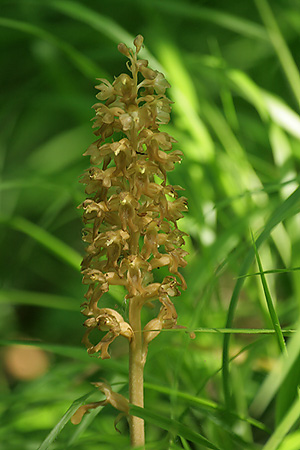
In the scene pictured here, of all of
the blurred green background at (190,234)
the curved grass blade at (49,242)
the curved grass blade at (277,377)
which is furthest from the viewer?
the curved grass blade at (49,242)

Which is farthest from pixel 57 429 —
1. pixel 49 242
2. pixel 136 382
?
pixel 49 242


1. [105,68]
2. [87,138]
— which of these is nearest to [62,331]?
[87,138]

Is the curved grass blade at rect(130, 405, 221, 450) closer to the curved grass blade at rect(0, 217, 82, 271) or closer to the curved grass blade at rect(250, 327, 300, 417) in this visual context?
the curved grass blade at rect(250, 327, 300, 417)

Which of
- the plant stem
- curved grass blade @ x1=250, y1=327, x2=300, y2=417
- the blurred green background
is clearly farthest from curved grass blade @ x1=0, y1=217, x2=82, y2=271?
the plant stem

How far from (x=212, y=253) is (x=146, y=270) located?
0.29 m

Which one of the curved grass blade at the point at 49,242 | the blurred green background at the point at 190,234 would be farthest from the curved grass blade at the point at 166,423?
the curved grass blade at the point at 49,242

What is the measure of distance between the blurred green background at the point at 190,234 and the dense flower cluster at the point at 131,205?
0.09 metres

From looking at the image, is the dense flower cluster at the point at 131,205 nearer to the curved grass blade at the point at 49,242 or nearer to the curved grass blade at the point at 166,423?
the curved grass blade at the point at 166,423

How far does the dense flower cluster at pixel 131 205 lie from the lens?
0.57 metres

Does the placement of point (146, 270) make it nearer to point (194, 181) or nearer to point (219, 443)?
point (219, 443)

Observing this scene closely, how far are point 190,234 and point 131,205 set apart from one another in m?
0.82

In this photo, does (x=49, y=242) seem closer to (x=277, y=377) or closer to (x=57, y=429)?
(x=277, y=377)

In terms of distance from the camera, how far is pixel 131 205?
22.3 inches

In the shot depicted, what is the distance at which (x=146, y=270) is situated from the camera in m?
0.60
